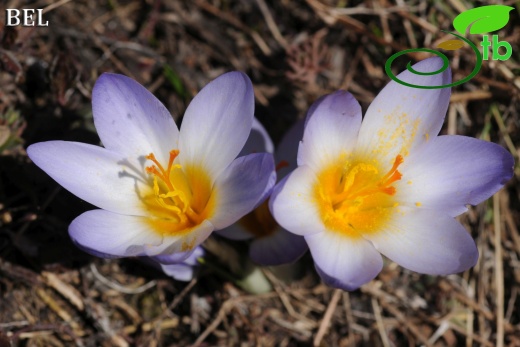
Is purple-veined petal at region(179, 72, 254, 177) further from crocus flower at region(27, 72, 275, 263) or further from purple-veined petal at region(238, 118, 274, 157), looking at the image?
purple-veined petal at region(238, 118, 274, 157)

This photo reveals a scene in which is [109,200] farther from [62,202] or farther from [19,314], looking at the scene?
[19,314]

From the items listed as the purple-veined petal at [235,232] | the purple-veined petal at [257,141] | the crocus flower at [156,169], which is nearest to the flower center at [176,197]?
the crocus flower at [156,169]

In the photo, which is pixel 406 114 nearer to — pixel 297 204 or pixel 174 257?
pixel 297 204

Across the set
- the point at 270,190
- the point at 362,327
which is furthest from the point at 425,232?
the point at 362,327

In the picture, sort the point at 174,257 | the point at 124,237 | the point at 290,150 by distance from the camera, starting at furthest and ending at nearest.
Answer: the point at 290,150 → the point at 124,237 → the point at 174,257

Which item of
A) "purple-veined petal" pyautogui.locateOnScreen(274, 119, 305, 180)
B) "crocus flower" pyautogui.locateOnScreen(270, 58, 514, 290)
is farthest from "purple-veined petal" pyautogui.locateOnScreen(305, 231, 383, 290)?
"purple-veined petal" pyautogui.locateOnScreen(274, 119, 305, 180)

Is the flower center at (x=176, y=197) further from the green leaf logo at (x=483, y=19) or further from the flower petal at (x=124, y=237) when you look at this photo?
the green leaf logo at (x=483, y=19)

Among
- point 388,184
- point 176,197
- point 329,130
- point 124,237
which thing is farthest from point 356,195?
point 124,237
